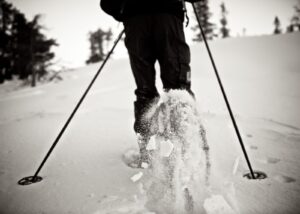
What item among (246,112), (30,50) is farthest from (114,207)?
(30,50)

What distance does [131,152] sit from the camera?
2020mm

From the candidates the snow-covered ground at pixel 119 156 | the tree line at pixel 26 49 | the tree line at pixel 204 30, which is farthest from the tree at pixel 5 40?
the snow-covered ground at pixel 119 156

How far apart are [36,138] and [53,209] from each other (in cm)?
167

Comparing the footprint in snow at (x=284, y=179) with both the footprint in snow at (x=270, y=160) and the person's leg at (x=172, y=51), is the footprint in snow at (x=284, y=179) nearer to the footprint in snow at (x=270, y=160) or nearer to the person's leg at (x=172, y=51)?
the footprint in snow at (x=270, y=160)

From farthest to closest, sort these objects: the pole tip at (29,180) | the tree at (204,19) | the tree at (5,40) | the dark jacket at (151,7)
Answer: the tree at (204,19)
the tree at (5,40)
the dark jacket at (151,7)
the pole tip at (29,180)

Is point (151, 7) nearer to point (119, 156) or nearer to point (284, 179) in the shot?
point (119, 156)

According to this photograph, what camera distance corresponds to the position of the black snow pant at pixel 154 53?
5.42 ft

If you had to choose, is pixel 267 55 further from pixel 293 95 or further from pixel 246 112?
pixel 246 112

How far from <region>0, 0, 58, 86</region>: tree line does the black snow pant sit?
928 inches

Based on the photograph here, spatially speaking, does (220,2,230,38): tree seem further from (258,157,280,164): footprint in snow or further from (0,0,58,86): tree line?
(258,157,280,164): footprint in snow

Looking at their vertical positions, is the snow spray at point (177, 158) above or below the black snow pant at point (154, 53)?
below

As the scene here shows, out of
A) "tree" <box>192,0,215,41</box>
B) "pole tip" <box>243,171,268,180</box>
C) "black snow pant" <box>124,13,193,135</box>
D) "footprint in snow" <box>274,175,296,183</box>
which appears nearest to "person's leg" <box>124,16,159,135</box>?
"black snow pant" <box>124,13,193,135</box>

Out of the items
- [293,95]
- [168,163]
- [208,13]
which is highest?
[208,13]

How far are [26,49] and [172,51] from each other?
1010 inches
